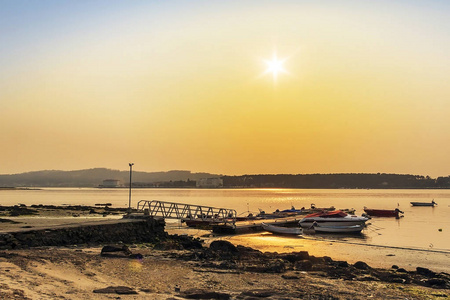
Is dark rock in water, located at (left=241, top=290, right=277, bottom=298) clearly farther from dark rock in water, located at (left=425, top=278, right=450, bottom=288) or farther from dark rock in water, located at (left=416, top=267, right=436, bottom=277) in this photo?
→ dark rock in water, located at (left=416, top=267, right=436, bottom=277)

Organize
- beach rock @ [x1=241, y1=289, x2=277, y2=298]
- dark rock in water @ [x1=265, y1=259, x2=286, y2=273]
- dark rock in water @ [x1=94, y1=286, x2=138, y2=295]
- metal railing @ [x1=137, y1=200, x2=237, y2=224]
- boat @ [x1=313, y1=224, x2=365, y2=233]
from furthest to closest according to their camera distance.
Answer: boat @ [x1=313, y1=224, x2=365, y2=233], metal railing @ [x1=137, y1=200, x2=237, y2=224], dark rock in water @ [x1=265, y1=259, x2=286, y2=273], beach rock @ [x1=241, y1=289, x2=277, y2=298], dark rock in water @ [x1=94, y1=286, x2=138, y2=295]

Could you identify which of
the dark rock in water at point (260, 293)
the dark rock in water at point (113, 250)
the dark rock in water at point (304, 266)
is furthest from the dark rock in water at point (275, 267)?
the dark rock in water at point (113, 250)

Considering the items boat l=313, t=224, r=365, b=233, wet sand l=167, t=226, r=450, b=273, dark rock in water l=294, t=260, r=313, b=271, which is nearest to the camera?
dark rock in water l=294, t=260, r=313, b=271

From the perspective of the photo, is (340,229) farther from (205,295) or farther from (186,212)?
(205,295)

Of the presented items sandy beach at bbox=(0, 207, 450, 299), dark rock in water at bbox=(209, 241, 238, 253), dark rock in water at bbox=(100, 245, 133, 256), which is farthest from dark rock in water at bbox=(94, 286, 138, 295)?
dark rock in water at bbox=(209, 241, 238, 253)

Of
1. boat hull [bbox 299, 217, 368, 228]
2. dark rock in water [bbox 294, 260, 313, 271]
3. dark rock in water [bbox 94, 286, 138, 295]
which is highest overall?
dark rock in water [bbox 94, 286, 138, 295]

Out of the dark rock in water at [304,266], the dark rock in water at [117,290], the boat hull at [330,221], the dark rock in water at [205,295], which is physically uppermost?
the dark rock in water at [117,290]

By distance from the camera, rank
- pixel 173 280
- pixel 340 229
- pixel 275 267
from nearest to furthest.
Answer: pixel 173 280 < pixel 275 267 < pixel 340 229

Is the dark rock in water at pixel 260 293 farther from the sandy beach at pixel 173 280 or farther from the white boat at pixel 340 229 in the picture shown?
the white boat at pixel 340 229

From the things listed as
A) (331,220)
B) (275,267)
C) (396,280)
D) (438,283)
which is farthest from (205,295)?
(331,220)

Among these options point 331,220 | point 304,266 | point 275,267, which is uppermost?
point 275,267

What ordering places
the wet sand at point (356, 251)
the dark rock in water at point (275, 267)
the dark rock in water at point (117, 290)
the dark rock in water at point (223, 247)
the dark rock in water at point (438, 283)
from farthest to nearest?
the wet sand at point (356, 251)
the dark rock in water at point (223, 247)
the dark rock in water at point (275, 267)
the dark rock in water at point (438, 283)
the dark rock in water at point (117, 290)

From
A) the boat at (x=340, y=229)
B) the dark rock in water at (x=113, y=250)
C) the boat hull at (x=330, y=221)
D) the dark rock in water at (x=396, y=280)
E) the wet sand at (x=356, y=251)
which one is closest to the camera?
the dark rock in water at (x=396, y=280)

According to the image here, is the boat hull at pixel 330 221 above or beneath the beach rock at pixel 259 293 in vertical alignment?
beneath
